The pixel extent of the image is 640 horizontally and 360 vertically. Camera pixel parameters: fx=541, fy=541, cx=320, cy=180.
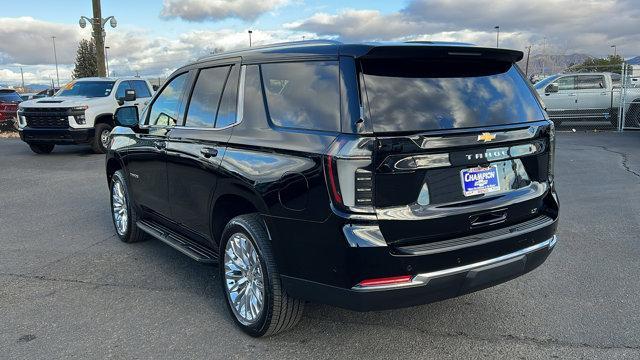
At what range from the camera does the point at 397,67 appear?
3.13m

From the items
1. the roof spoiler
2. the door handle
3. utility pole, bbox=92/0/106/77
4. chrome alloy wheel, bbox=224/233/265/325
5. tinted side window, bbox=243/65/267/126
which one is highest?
utility pole, bbox=92/0/106/77

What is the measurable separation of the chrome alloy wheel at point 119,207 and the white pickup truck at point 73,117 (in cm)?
677

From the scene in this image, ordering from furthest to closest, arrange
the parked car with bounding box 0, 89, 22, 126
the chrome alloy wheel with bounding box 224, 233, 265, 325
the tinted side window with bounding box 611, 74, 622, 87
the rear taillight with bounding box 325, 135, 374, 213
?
the parked car with bounding box 0, 89, 22, 126, the tinted side window with bounding box 611, 74, 622, 87, the chrome alloy wheel with bounding box 224, 233, 265, 325, the rear taillight with bounding box 325, 135, 374, 213

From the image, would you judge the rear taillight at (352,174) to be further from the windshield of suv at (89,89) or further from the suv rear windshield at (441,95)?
the windshield of suv at (89,89)

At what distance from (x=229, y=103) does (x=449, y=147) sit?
5.51 ft

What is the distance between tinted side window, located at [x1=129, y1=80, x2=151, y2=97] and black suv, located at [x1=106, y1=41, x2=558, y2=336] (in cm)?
1138

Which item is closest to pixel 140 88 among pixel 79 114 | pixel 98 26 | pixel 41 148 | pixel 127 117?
pixel 79 114

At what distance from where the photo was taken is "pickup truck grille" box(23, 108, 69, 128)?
12.9 meters

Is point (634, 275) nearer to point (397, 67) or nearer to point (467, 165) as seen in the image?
point (467, 165)

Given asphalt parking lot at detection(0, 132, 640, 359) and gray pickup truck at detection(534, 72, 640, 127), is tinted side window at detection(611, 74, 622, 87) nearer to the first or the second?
gray pickup truck at detection(534, 72, 640, 127)

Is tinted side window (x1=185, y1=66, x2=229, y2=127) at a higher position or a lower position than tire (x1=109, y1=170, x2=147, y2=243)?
higher

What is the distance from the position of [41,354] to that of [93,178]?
725 cm

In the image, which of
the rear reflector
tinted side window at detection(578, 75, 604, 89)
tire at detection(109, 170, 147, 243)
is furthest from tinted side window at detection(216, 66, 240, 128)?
tinted side window at detection(578, 75, 604, 89)

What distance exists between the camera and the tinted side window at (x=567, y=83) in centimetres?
1717
